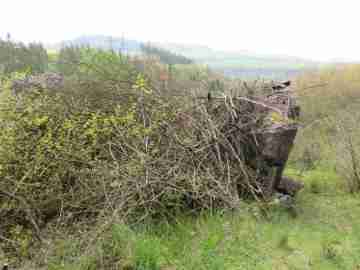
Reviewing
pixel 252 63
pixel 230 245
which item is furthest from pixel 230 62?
pixel 230 245

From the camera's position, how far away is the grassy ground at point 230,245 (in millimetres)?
3596

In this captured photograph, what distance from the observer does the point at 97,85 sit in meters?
5.65

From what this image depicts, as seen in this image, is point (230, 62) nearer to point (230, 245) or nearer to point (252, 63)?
point (252, 63)

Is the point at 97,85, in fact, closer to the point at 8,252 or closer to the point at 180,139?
the point at 180,139

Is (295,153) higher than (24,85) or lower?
lower

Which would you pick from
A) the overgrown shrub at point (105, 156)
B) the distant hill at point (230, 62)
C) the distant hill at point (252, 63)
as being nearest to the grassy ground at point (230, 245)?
the overgrown shrub at point (105, 156)

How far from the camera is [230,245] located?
4070mm

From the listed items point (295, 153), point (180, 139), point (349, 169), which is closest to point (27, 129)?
point (180, 139)

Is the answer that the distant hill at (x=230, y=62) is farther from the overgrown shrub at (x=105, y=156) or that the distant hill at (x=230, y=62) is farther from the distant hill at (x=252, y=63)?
the overgrown shrub at (x=105, y=156)

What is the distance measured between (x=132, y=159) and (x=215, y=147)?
157 centimetres

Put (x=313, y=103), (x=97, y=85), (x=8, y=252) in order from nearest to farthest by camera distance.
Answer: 1. (x=8, y=252)
2. (x=97, y=85)
3. (x=313, y=103)

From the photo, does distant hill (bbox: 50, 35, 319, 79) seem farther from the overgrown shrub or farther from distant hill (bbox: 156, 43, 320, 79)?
the overgrown shrub

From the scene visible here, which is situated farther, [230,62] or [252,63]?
[230,62]

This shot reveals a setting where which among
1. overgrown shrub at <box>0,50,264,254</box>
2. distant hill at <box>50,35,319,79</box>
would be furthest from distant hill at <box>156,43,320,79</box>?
overgrown shrub at <box>0,50,264,254</box>
